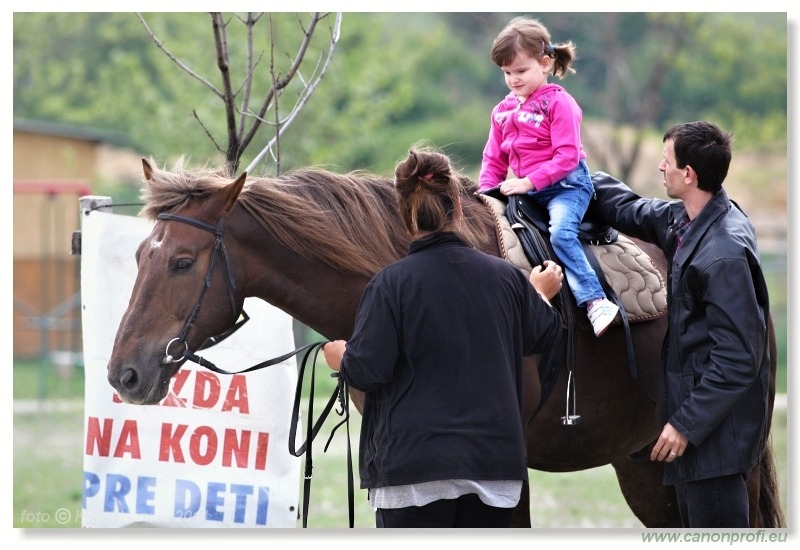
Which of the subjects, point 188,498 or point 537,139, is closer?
point 537,139

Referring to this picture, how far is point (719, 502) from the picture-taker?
3449 millimetres

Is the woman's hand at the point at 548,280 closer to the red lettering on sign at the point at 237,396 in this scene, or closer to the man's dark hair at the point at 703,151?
the man's dark hair at the point at 703,151

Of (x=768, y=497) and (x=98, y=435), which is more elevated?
(x=98, y=435)

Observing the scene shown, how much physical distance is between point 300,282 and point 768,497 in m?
2.30

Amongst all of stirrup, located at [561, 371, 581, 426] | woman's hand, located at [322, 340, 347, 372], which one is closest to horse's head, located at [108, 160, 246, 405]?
woman's hand, located at [322, 340, 347, 372]

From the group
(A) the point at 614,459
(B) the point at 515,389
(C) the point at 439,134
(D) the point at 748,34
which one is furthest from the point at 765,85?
(B) the point at 515,389

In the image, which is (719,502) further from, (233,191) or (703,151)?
(233,191)

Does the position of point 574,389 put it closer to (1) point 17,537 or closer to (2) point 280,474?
(2) point 280,474

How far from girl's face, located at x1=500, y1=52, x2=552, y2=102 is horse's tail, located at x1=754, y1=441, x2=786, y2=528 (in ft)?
6.18

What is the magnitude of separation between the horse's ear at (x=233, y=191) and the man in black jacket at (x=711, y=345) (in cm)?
156

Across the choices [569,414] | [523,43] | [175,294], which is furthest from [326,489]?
[523,43]

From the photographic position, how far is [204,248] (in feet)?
11.5

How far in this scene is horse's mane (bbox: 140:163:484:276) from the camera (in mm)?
3598

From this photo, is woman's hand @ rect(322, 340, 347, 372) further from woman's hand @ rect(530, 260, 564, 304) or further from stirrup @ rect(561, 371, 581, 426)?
stirrup @ rect(561, 371, 581, 426)
